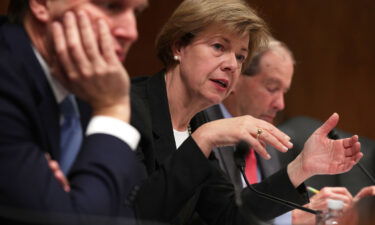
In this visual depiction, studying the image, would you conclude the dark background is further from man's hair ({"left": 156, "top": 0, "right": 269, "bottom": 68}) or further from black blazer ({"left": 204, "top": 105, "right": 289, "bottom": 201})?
man's hair ({"left": 156, "top": 0, "right": 269, "bottom": 68})

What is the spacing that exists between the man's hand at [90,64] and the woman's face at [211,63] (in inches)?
35.3

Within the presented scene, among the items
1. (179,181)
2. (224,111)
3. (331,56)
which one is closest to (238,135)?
(179,181)

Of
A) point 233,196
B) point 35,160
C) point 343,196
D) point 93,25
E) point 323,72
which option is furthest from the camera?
point 323,72

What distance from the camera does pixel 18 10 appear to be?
4.74 ft

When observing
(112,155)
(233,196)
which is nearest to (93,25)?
(112,155)

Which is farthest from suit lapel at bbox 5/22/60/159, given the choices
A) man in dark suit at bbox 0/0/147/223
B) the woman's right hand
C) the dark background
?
the dark background

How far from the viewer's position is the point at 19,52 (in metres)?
1.34

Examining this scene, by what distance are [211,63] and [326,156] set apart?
49cm

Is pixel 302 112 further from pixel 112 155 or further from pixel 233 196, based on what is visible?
pixel 112 155

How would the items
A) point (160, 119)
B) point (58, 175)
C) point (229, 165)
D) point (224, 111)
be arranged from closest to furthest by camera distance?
point (58, 175)
point (160, 119)
point (229, 165)
point (224, 111)

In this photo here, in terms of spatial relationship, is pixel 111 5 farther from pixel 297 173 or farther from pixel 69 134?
pixel 297 173

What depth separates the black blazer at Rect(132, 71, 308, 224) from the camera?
1768 millimetres

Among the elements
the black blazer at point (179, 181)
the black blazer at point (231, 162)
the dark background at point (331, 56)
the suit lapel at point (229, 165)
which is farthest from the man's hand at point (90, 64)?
the dark background at point (331, 56)

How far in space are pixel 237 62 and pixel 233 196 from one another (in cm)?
47
